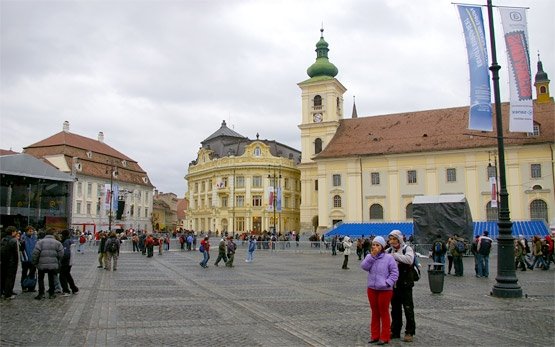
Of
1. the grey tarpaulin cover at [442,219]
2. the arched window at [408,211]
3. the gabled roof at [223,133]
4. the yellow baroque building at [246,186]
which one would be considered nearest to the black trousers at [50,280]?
the grey tarpaulin cover at [442,219]

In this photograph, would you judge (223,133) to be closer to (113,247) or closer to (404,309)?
(113,247)

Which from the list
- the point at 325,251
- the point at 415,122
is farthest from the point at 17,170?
the point at 415,122

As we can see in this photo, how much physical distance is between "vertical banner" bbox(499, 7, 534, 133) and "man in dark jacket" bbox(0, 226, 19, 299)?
13918 mm

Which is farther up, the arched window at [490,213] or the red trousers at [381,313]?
the arched window at [490,213]

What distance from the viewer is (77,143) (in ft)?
237

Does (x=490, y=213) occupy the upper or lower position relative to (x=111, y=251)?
upper

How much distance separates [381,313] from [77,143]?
7153 centimetres

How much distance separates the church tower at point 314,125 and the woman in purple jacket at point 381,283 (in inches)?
2243

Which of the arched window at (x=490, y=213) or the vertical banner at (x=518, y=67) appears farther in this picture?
the arched window at (x=490, y=213)

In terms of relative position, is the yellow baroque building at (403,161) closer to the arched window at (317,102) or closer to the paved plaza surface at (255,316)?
the arched window at (317,102)

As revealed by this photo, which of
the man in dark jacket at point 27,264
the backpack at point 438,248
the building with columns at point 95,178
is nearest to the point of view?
the man in dark jacket at point 27,264

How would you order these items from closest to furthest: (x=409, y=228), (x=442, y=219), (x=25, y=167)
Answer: (x=442, y=219), (x=25, y=167), (x=409, y=228)

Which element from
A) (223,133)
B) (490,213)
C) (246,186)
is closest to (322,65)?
(246,186)

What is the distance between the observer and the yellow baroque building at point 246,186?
77250 mm
